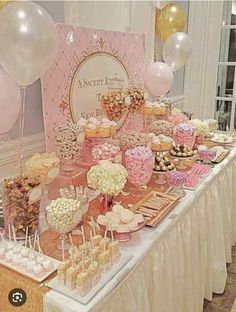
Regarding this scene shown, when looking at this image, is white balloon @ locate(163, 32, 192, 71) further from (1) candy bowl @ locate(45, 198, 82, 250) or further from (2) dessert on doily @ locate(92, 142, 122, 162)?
(1) candy bowl @ locate(45, 198, 82, 250)

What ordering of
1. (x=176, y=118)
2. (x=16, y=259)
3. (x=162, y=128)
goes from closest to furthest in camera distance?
(x=16, y=259)
(x=162, y=128)
(x=176, y=118)

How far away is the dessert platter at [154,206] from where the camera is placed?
1.45 meters

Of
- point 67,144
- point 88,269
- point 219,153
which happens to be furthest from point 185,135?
point 88,269

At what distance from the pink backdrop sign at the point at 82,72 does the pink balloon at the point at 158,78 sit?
0.24m

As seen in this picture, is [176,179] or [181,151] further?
[181,151]

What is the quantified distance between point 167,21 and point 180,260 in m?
2.07

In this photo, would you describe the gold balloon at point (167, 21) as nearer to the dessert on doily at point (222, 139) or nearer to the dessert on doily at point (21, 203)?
the dessert on doily at point (222, 139)

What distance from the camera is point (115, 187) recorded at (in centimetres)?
139

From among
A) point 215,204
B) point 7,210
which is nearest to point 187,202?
point 215,204

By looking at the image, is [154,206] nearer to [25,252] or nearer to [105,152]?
[105,152]

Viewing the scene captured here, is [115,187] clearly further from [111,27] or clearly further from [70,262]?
[111,27]

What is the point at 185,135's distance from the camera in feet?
7.41

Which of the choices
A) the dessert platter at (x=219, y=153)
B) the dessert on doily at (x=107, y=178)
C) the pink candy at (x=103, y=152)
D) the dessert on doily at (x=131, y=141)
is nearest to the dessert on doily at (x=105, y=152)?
the pink candy at (x=103, y=152)

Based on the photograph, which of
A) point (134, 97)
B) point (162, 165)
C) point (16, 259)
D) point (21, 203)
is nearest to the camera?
point (16, 259)
